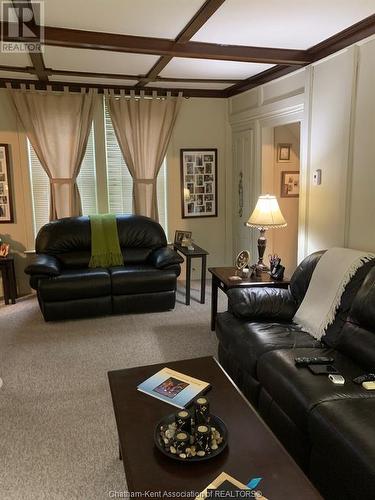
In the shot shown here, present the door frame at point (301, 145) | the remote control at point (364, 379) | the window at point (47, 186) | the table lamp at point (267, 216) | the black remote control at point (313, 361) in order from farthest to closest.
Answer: the window at point (47, 186)
the door frame at point (301, 145)
the table lamp at point (267, 216)
the black remote control at point (313, 361)
the remote control at point (364, 379)

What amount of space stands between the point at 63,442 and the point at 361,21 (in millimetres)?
3444

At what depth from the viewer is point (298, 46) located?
132 inches

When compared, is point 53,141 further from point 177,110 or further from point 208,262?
point 208,262

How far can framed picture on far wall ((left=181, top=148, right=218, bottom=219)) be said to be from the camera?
5457 mm

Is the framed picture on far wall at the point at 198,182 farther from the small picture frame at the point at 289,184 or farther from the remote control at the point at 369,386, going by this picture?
the remote control at the point at 369,386

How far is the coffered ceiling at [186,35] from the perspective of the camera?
8.25 ft

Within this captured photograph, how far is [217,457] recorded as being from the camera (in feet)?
4.93

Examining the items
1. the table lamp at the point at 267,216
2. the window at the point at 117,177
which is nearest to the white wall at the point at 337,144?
the table lamp at the point at 267,216

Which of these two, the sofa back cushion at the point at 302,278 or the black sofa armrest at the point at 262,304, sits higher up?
the sofa back cushion at the point at 302,278

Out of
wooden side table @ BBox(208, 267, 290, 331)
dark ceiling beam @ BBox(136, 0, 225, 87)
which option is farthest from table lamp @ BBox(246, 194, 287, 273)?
dark ceiling beam @ BBox(136, 0, 225, 87)

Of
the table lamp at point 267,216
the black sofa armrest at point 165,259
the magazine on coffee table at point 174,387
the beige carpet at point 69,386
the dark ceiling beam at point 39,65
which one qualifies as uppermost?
the dark ceiling beam at point 39,65

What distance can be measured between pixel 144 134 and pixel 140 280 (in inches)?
80.8

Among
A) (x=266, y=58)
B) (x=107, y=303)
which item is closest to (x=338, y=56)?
(x=266, y=58)

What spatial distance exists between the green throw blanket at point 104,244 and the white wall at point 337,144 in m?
2.13
